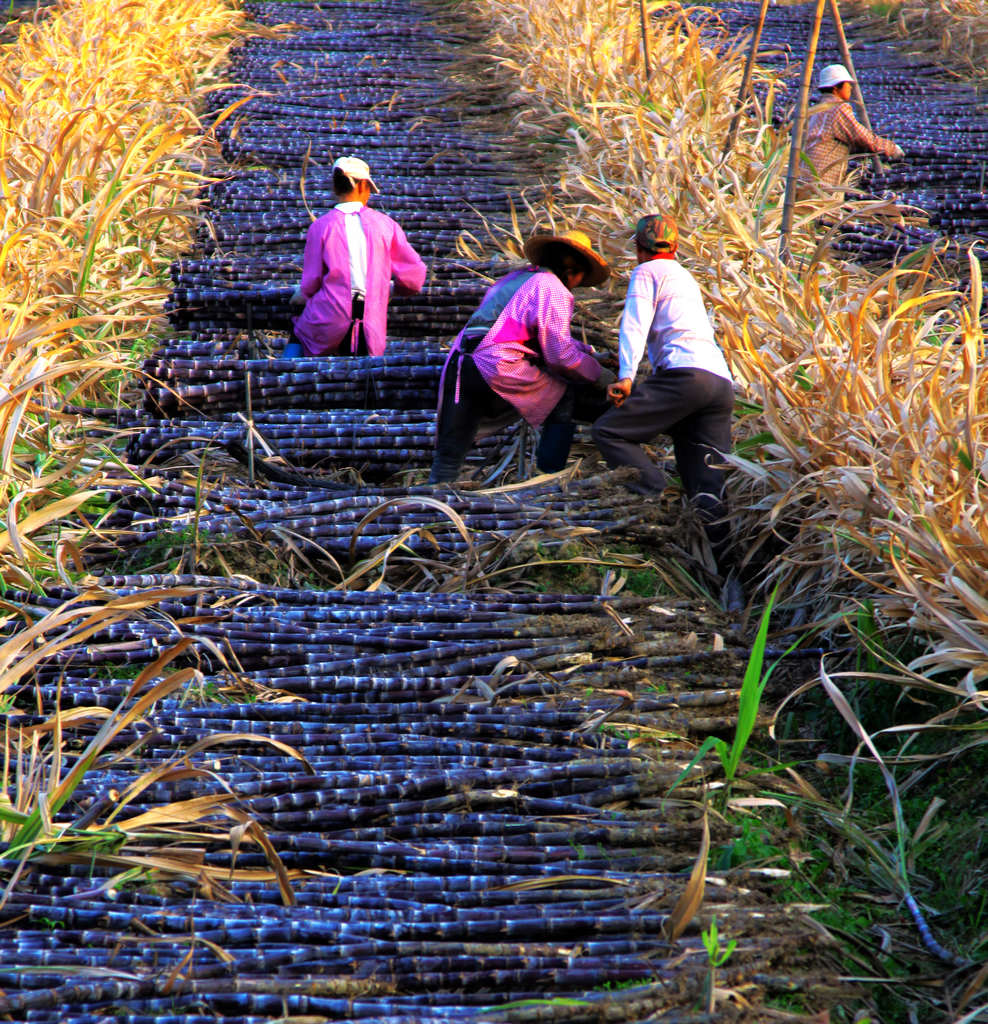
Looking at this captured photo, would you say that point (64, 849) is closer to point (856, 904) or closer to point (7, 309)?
point (856, 904)

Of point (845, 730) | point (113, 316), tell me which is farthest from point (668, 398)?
point (113, 316)

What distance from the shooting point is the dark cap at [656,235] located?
14.4 ft

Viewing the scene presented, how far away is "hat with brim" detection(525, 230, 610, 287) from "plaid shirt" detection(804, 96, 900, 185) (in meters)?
3.25

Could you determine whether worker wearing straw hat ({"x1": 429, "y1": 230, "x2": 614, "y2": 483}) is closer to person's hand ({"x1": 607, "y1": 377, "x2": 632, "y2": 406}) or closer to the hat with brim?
the hat with brim

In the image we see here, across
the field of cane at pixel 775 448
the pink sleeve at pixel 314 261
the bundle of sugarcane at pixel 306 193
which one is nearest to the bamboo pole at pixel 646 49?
the field of cane at pixel 775 448

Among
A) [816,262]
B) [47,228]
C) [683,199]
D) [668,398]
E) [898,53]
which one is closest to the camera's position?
[668,398]

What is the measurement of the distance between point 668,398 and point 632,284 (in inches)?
19.9

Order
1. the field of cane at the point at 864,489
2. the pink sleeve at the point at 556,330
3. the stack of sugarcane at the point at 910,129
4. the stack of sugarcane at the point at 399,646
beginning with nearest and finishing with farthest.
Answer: the field of cane at the point at 864,489 → the stack of sugarcane at the point at 399,646 → the pink sleeve at the point at 556,330 → the stack of sugarcane at the point at 910,129

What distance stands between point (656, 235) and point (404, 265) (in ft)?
4.51

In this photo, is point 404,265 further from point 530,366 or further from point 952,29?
point 952,29

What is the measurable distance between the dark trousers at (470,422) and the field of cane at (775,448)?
0.70 metres

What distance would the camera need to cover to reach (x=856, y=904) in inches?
102

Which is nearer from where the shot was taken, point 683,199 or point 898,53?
point 683,199

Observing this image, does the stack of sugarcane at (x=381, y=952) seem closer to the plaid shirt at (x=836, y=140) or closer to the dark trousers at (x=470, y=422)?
the dark trousers at (x=470, y=422)
